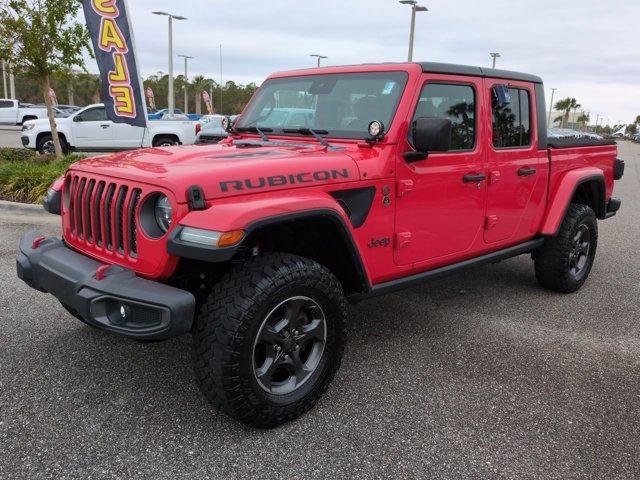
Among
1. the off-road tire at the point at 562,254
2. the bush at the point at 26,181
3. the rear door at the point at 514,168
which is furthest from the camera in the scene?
the bush at the point at 26,181

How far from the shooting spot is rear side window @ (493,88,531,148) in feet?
13.1

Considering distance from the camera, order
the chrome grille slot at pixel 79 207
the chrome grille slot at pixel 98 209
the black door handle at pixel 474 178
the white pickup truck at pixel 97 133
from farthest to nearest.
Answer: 1. the white pickup truck at pixel 97 133
2. the black door handle at pixel 474 178
3. the chrome grille slot at pixel 79 207
4. the chrome grille slot at pixel 98 209

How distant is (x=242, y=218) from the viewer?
2.42 metres

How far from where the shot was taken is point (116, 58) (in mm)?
8562

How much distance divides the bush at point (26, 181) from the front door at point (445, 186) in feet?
21.0

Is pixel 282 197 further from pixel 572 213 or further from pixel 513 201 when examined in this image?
pixel 572 213

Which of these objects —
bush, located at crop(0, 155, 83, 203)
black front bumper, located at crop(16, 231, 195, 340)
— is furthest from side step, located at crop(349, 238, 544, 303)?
bush, located at crop(0, 155, 83, 203)

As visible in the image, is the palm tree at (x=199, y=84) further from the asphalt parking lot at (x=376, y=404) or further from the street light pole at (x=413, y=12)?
the asphalt parking lot at (x=376, y=404)

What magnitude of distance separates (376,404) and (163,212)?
152 centimetres

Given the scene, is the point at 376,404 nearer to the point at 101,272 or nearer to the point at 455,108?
the point at 101,272

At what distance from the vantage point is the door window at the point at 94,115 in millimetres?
15211

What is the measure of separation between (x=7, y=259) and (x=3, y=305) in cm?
138

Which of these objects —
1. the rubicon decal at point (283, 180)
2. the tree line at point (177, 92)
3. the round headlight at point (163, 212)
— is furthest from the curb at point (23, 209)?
the tree line at point (177, 92)

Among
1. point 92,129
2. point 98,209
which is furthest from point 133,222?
point 92,129
